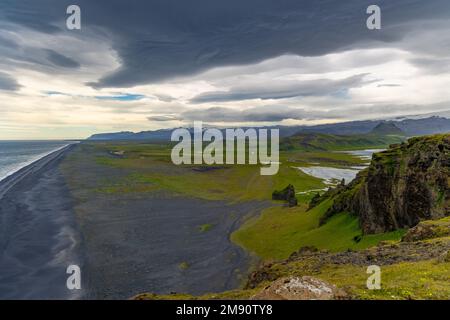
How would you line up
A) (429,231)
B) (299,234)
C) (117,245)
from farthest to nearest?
(299,234)
(117,245)
(429,231)

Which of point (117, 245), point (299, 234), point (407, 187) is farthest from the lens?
point (299, 234)

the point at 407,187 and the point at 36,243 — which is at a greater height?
the point at 407,187

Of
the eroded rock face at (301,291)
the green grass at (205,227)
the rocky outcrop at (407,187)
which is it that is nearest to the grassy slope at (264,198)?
the rocky outcrop at (407,187)

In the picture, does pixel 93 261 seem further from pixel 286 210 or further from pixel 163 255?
pixel 286 210

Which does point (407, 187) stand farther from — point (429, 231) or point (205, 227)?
point (205, 227)

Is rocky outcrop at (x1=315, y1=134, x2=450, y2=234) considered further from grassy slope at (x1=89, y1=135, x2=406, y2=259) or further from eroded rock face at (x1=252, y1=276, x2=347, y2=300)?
eroded rock face at (x1=252, y1=276, x2=347, y2=300)

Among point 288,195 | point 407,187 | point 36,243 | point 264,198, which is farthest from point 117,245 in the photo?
point 264,198

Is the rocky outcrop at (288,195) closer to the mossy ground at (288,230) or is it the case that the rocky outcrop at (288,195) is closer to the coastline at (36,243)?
the mossy ground at (288,230)

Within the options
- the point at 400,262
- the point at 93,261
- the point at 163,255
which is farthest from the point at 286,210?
the point at 400,262
